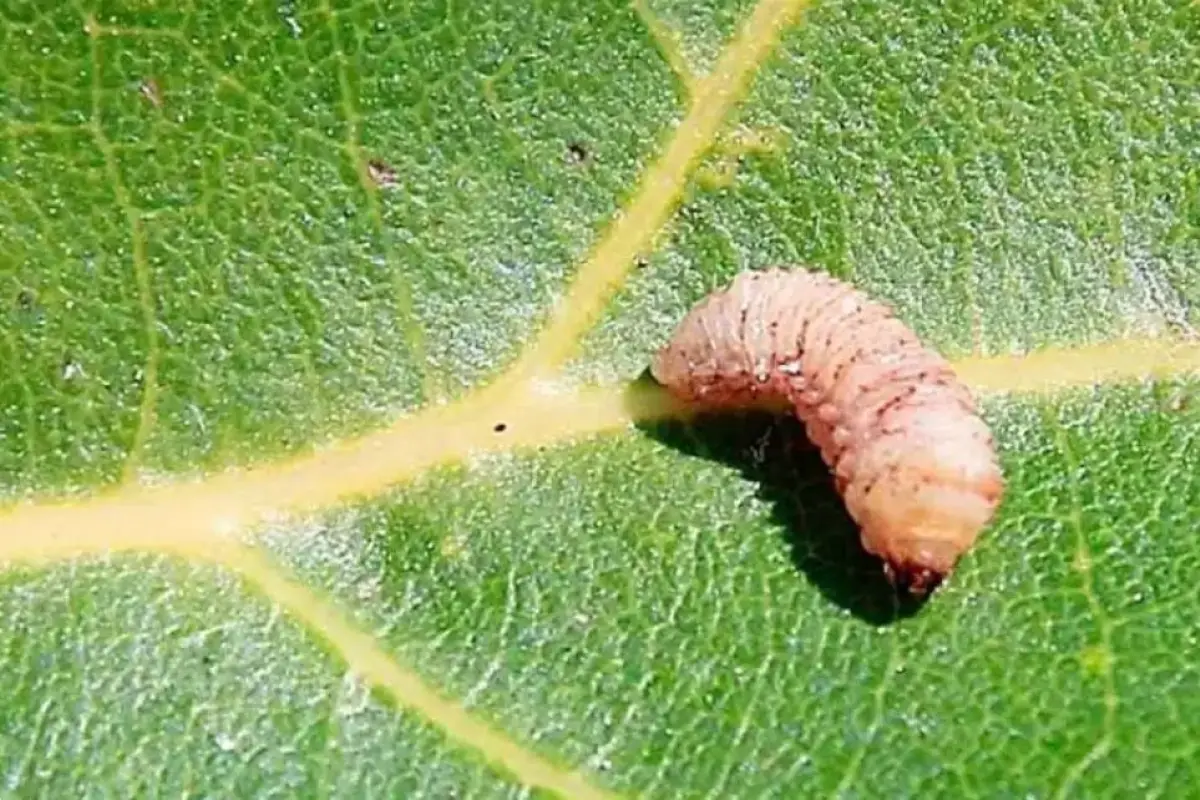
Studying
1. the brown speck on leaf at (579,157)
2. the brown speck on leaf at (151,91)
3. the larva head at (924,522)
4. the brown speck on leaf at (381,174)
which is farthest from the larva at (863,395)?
the brown speck on leaf at (151,91)

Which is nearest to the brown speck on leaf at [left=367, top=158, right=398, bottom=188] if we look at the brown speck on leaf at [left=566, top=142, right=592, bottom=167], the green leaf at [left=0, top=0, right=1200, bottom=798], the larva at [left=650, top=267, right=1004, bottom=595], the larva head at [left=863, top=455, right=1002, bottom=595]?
the green leaf at [left=0, top=0, right=1200, bottom=798]

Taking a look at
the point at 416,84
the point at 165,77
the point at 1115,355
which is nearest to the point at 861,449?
the point at 1115,355

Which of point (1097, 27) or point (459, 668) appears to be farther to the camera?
point (1097, 27)

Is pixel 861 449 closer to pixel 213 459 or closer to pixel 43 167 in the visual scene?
pixel 213 459

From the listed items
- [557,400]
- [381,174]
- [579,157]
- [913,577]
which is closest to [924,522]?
[913,577]

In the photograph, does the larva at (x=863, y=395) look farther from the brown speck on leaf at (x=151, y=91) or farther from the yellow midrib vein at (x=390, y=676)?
the brown speck on leaf at (x=151, y=91)

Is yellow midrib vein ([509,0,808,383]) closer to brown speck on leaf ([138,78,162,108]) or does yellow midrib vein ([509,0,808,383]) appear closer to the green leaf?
the green leaf

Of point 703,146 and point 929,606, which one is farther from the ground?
point 703,146
